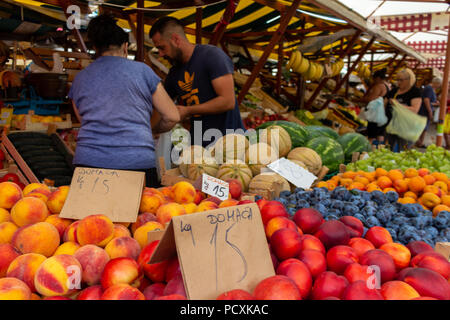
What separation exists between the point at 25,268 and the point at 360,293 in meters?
0.86

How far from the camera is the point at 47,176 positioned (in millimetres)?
3539

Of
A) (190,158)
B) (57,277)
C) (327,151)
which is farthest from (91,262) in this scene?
(327,151)

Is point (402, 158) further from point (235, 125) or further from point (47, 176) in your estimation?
point (47, 176)

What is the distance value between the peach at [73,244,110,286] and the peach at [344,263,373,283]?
2.22ft

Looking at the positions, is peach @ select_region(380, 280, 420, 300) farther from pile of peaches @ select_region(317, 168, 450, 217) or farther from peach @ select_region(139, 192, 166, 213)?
pile of peaches @ select_region(317, 168, 450, 217)

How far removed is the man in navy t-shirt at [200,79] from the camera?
267 centimetres

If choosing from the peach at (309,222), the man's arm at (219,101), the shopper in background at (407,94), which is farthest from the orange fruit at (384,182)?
the shopper in background at (407,94)

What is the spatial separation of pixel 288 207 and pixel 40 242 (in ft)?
3.66

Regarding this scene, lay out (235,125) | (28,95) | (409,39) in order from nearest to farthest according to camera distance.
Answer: (235,125) → (28,95) → (409,39)

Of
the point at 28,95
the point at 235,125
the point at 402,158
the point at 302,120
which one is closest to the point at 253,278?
the point at 235,125

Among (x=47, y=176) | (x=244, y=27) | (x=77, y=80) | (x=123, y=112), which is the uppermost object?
(x=244, y=27)

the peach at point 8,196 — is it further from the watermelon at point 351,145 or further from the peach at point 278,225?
the watermelon at point 351,145

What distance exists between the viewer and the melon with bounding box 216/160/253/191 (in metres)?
2.43

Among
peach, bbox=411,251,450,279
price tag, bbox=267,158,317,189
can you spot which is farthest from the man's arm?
peach, bbox=411,251,450,279
